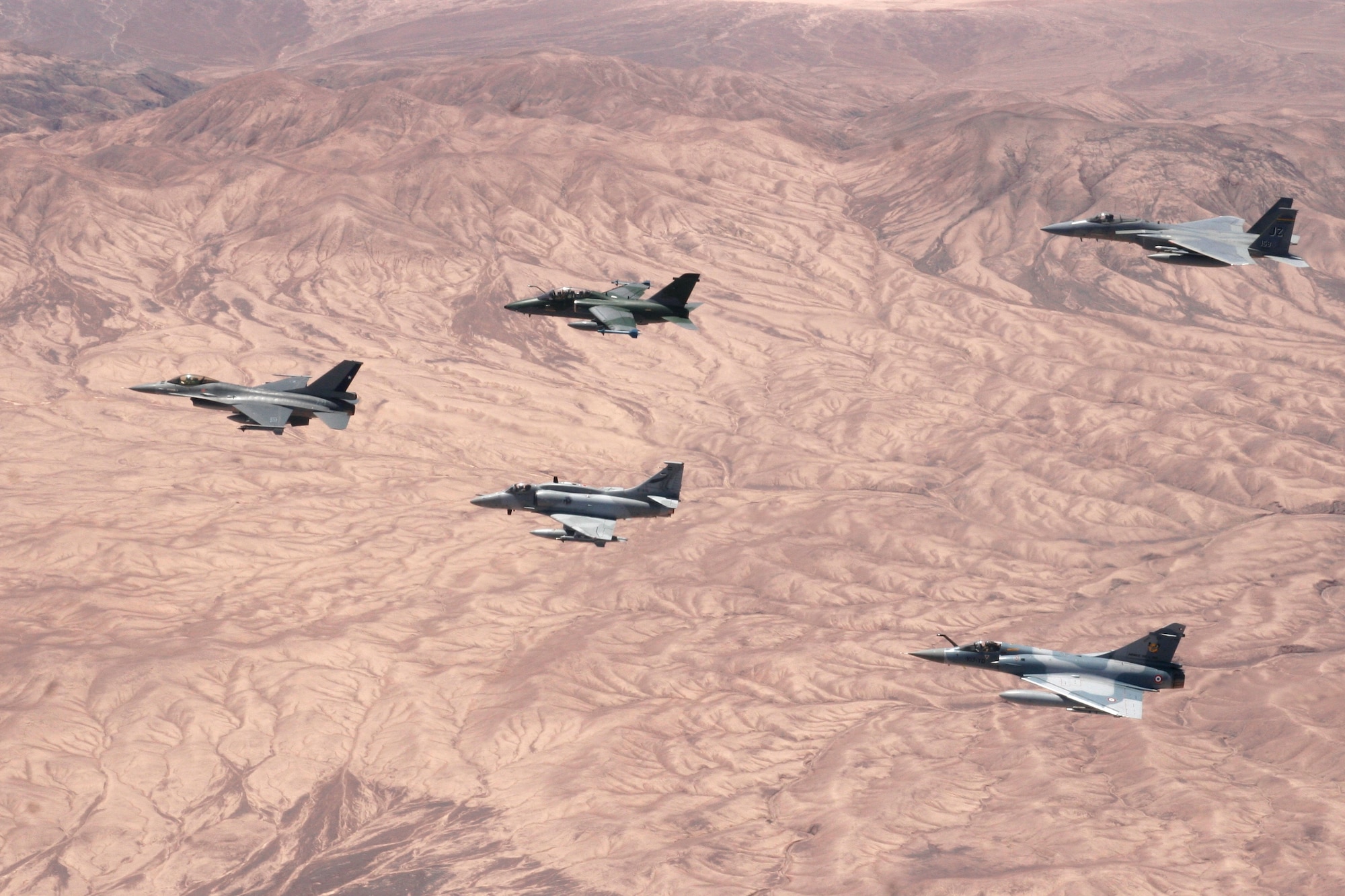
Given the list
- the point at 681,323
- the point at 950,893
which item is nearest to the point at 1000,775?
the point at 950,893

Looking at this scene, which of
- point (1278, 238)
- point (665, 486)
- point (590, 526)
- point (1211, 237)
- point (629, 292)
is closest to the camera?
point (1278, 238)

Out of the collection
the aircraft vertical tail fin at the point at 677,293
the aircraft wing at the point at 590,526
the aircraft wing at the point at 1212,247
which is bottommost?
the aircraft wing at the point at 590,526

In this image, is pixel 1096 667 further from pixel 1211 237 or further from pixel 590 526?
pixel 590 526

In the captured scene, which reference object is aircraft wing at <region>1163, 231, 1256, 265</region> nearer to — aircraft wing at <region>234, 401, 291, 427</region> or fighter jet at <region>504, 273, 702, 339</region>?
fighter jet at <region>504, 273, 702, 339</region>

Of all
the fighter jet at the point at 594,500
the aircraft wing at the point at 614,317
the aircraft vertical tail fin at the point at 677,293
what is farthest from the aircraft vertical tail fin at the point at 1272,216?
the fighter jet at the point at 594,500

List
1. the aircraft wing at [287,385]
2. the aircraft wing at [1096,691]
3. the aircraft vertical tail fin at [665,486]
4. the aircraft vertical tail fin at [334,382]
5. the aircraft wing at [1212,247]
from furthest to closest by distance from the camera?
1. the aircraft vertical tail fin at [665,486]
2. the aircraft wing at [287,385]
3. the aircraft vertical tail fin at [334,382]
4. the aircraft wing at [1212,247]
5. the aircraft wing at [1096,691]

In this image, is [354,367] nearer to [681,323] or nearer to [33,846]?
[681,323]

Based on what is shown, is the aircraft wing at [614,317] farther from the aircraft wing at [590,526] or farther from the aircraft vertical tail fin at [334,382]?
the aircraft vertical tail fin at [334,382]

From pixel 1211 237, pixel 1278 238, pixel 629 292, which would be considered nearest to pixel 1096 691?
pixel 1278 238
